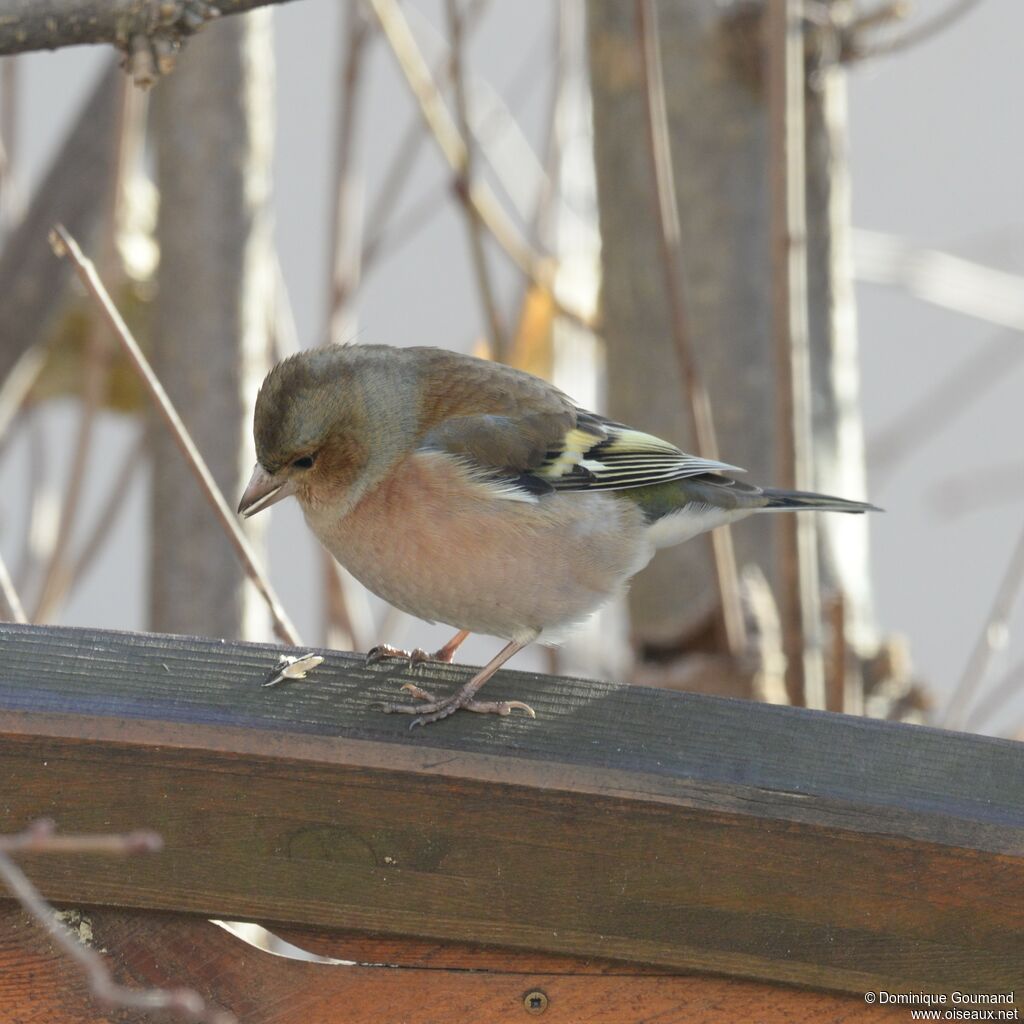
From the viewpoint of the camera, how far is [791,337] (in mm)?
2205

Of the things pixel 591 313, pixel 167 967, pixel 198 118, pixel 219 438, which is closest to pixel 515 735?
pixel 167 967

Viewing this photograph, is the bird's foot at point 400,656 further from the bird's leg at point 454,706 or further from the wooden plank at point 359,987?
the wooden plank at point 359,987

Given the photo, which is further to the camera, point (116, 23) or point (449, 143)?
point (449, 143)

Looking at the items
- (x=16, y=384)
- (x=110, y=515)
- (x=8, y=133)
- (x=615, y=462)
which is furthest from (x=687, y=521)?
(x=8, y=133)

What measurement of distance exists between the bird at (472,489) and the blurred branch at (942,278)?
3.73 feet

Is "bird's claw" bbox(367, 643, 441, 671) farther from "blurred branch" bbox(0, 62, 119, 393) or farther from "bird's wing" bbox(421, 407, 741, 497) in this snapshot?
"blurred branch" bbox(0, 62, 119, 393)

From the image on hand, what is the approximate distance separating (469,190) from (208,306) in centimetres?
54

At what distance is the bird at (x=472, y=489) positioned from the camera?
2.26 m

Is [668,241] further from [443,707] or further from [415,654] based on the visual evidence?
[443,707]

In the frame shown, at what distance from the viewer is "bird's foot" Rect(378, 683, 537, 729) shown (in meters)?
1.69

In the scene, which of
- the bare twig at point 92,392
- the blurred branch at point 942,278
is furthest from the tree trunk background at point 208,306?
the blurred branch at point 942,278

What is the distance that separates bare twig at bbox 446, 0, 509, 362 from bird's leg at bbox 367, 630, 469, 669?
0.58 metres

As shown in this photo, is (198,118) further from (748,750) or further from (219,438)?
(748,750)

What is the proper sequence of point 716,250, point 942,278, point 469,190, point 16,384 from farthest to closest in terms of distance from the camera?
1. point 942,278
2. point 16,384
3. point 716,250
4. point 469,190
